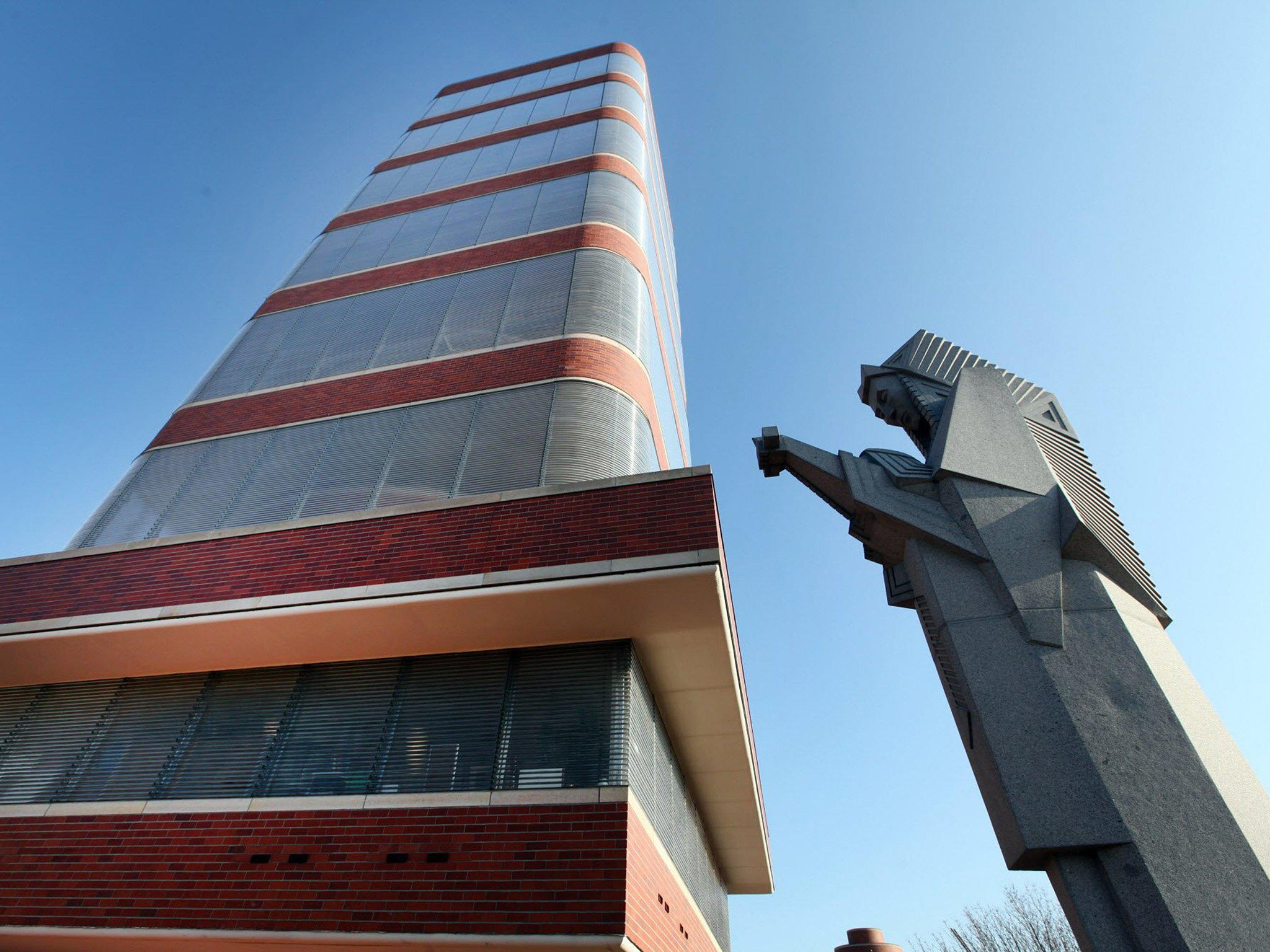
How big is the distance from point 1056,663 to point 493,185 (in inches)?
601

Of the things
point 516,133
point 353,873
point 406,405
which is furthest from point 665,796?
point 516,133

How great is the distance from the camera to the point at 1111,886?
5773 mm

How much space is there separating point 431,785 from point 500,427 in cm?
478

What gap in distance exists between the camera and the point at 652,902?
20.0 feet

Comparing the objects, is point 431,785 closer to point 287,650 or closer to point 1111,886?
point 287,650

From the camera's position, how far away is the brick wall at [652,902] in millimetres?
5383

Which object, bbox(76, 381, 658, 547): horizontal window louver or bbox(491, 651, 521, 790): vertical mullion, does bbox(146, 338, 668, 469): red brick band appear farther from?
bbox(491, 651, 521, 790): vertical mullion

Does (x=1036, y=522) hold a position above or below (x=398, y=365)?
below

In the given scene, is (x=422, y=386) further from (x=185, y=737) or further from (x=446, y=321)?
(x=185, y=737)

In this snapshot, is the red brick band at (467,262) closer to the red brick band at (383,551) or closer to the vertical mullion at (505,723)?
the red brick band at (383,551)

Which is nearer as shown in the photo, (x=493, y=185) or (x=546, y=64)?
(x=493, y=185)

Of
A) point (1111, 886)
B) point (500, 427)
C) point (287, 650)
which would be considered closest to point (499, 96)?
point (500, 427)

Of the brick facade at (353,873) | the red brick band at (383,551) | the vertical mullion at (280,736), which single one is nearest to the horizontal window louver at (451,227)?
the red brick band at (383,551)

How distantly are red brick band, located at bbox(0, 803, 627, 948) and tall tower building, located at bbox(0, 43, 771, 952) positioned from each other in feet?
0.07
